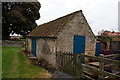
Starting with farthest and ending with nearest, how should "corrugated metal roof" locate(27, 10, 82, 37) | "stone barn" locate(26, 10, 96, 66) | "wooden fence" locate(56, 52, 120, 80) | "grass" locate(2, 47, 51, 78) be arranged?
1. "corrugated metal roof" locate(27, 10, 82, 37)
2. "stone barn" locate(26, 10, 96, 66)
3. "grass" locate(2, 47, 51, 78)
4. "wooden fence" locate(56, 52, 120, 80)

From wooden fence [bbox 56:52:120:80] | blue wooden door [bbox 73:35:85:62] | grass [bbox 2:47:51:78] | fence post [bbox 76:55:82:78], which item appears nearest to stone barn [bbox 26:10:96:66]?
blue wooden door [bbox 73:35:85:62]

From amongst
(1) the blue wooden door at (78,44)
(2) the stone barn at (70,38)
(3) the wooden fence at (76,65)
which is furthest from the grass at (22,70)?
(1) the blue wooden door at (78,44)

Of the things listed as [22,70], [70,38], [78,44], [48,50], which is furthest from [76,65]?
[22,70]

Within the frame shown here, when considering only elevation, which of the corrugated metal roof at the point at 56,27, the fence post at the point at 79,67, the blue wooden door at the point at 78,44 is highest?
the corrugated metal roof at the point at 56,27

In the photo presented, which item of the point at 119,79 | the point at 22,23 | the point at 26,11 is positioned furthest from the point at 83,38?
the point at 26,11

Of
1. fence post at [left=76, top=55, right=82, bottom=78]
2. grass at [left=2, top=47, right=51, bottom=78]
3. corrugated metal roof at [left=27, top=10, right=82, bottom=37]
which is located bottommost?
grass at [left=2, top=47, right=51, bottom=78]

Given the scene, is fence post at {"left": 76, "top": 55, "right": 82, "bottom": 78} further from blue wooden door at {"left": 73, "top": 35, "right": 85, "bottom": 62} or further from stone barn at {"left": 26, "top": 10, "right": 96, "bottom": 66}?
blue wooden door at {"left": 73, "top": 35, "right": 85, "bottom": 62}

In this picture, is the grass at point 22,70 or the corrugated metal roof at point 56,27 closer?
the grass at point 22,70

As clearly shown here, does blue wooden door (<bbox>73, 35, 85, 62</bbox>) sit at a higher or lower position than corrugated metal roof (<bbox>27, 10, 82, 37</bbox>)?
lower

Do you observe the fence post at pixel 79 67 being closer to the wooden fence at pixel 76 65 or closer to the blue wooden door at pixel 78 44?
the wooden fence at pixel 76 65

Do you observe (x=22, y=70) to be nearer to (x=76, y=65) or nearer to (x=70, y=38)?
(x=76, y=65)

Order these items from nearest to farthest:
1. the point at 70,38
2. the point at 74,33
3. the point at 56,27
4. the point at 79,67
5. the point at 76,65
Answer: the point at 79,67
the point at 76,65
the point at 70,38
the point at 74,33
the point at 56,27

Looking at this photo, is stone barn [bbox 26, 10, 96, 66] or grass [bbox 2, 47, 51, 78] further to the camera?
stone barn [bbox 26, 10, 96, 66]

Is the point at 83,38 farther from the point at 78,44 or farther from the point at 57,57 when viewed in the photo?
the point at 57,57
